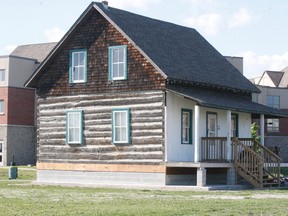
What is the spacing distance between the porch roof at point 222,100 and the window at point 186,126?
1.05m

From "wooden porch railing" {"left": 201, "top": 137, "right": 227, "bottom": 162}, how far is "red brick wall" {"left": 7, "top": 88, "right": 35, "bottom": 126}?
33064mm

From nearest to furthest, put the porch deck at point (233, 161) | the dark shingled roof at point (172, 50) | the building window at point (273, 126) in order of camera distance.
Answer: the porch deck at point (233, 161) < the dark shingled roof at point (172, 50) < the building window at point (273, 126)

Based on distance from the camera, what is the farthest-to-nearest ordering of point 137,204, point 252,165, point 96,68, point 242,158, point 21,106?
1. point 21,106
2. point 96,68
3. point 242,158
4. point 252,165
5. point 137,204

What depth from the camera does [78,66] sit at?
36688 millimetres

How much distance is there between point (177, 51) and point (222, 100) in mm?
3640

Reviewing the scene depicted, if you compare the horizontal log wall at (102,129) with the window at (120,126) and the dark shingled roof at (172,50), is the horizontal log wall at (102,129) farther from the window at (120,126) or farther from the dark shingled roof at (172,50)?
the dark shingled roof at (172,50)

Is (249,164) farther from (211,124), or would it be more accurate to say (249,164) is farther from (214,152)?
(211,124)

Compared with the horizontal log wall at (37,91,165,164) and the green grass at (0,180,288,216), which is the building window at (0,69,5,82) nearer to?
the horizontal log wall at (37,91,165,164)

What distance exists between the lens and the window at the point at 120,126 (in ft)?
113

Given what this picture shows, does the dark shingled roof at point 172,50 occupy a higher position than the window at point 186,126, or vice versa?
the dark shingled roof at point 172,50

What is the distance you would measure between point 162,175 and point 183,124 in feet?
9.36

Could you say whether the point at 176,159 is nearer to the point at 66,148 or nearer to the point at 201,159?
the point at 201,159

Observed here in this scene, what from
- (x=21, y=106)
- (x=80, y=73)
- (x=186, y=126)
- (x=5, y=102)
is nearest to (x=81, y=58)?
(x=80, y=73)

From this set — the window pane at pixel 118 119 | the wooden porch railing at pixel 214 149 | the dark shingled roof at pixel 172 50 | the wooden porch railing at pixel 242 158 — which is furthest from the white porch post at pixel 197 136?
the window pane at pixel 118 119
